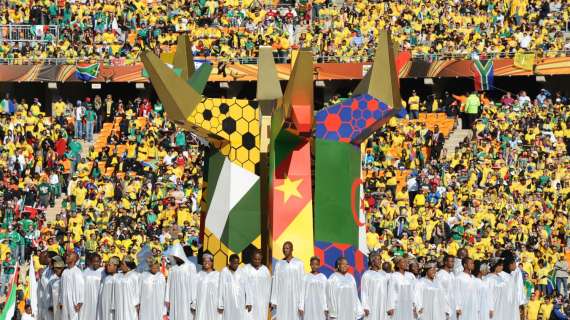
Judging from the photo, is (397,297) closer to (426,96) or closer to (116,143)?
(116,143)

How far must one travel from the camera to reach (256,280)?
31.1m

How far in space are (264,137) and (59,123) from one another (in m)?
19.6

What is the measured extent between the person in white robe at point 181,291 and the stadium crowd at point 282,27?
21.9m

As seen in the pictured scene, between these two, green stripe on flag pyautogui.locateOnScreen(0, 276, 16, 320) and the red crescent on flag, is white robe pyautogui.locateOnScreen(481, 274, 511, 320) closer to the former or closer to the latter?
the red crescent on flag

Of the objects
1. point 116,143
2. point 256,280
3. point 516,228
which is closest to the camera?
point 256,280

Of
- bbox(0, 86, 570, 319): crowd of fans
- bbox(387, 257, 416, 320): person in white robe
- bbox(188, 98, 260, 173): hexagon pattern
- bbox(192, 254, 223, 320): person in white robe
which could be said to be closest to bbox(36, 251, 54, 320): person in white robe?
bbox(192, 254, 223, 320): person in white robe

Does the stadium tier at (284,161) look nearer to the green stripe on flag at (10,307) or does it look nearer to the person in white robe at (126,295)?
the person in white robe at (126,295)

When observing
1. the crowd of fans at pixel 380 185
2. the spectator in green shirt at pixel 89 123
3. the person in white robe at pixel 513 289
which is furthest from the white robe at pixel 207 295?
the spectator in green shirt at pixel 89 123

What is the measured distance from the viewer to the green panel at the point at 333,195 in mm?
32281

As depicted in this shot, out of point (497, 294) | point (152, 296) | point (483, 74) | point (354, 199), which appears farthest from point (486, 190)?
point (152, 296)

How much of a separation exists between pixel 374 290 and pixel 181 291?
334 cm

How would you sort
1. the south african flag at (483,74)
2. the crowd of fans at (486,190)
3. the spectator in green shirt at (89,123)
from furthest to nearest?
the south african flag at (483,74) → the spectator in green shirt at (89,123) → the crowd of fans at (486,190)

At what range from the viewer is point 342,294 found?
3084 centimetres

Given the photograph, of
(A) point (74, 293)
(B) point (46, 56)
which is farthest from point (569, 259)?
(B) point (46, 56)
